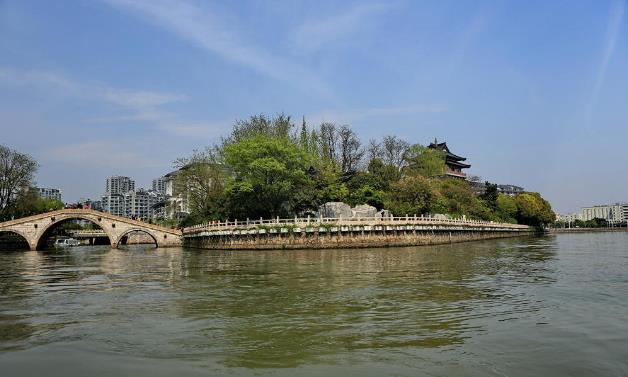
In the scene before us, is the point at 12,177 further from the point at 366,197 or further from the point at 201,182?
the point at 366,197

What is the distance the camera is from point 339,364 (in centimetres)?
787

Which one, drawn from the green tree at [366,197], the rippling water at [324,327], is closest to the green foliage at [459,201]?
the green tree at [366,197]

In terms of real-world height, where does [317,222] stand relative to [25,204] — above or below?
below

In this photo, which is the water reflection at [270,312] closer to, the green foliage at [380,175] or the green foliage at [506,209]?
the green foliage at [380,175]

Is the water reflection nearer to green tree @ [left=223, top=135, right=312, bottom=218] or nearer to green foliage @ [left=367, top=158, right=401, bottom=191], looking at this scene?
green tree @ [left=223, top=135, right=312, bottom=218]

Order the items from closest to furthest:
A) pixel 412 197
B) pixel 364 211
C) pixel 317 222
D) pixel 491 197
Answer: pixel 317 222 < pixel 364 211 < pixel 412 197 < pixel 491 197

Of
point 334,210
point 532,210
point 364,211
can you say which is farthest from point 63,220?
point 532,210

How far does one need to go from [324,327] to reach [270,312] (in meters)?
2.42

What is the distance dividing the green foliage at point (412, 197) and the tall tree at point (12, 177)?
148 ft

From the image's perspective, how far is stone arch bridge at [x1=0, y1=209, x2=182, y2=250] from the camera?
179 feet

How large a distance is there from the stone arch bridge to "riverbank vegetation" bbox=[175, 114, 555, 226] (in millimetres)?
4368

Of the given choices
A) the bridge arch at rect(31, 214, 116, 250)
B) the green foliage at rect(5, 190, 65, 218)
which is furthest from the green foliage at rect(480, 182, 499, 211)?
the green foliage at rect(5, 190, 65, 218)

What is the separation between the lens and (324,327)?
1055 cm

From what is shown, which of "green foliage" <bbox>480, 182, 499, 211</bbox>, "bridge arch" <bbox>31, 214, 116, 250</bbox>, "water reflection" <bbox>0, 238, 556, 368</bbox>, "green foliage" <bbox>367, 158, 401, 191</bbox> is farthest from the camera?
"green foliage" <bbox>480, 182, 499, 211</bbox>
